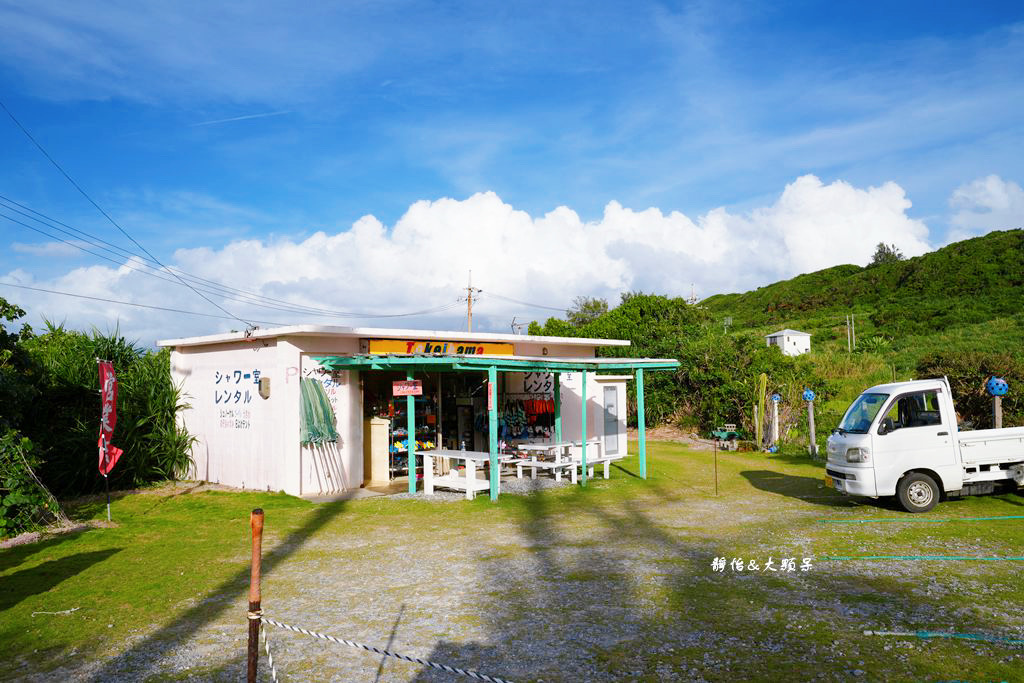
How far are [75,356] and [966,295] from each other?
163 feet

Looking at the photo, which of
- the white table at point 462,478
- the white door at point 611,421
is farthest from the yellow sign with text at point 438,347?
the white door at point 611,421

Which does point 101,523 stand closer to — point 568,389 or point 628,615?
point 628,615

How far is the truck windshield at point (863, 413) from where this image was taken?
35.0 ft

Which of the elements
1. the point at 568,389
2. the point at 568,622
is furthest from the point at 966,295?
the point at 568,622

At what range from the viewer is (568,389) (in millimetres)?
16844

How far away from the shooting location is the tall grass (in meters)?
13.2

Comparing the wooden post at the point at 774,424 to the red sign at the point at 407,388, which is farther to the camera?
the wooden post at the point at 774,424

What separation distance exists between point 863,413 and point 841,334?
38588mm

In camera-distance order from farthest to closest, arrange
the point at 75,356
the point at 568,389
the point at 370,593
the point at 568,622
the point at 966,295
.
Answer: the point at 966,295 → the point at 568,389 → the point at 75,356 → the point at 370,593 → the point at 568,622

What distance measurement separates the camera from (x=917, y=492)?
10422 mm

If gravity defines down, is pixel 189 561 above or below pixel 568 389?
below

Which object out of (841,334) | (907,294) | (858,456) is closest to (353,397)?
(858,456)

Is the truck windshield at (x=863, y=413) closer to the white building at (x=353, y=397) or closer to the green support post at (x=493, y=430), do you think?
the white building at (x=353, y=397)

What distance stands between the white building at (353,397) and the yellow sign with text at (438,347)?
0.02 m
